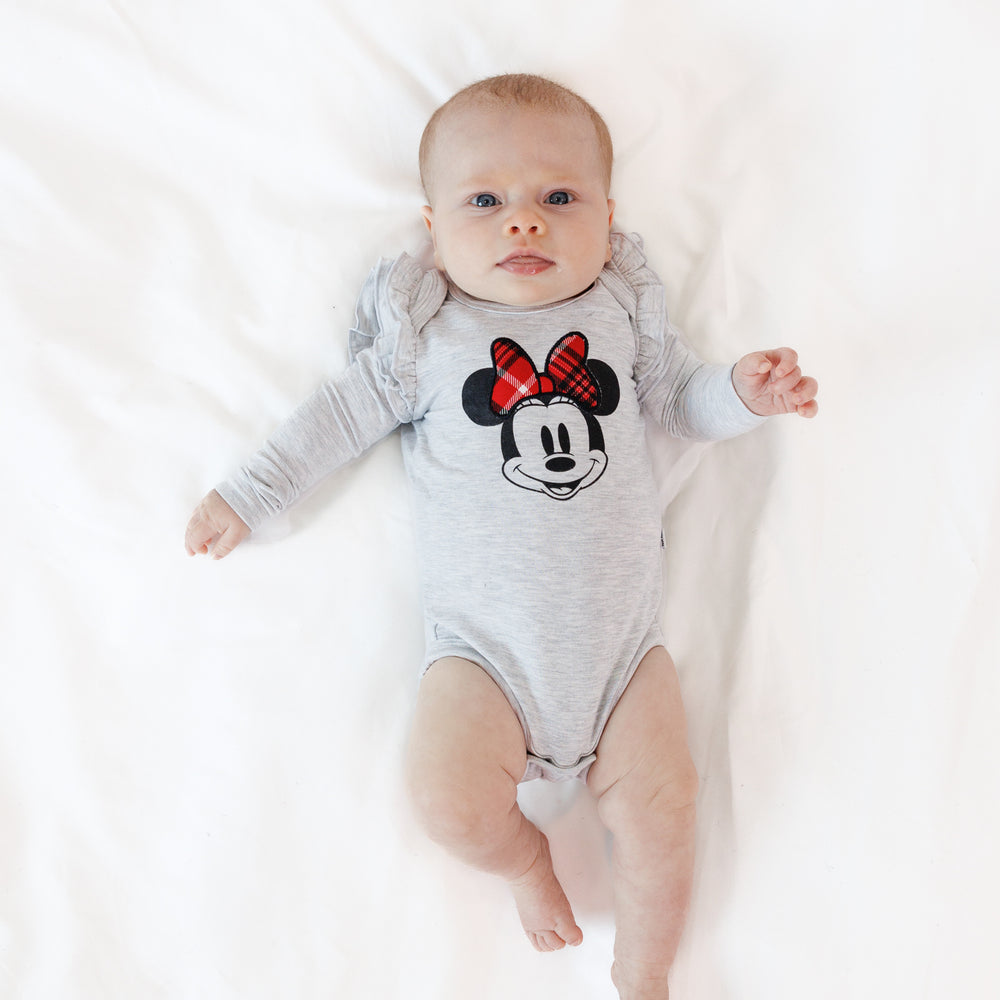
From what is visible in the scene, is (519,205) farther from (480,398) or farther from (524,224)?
(480,398)

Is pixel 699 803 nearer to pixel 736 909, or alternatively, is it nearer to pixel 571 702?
pixel 736 909

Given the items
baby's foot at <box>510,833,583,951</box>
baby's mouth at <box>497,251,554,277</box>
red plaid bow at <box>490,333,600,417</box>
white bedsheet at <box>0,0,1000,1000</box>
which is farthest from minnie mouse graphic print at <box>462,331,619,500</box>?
baby's foot at <box>510,833,583,951</box>

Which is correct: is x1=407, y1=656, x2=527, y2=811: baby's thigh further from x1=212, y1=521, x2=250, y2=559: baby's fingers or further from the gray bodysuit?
x1=212, y1=521, x2=250, y2=559: baby's fingers

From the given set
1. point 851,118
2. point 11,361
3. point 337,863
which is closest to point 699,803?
point 337,863

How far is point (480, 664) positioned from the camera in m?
1.28

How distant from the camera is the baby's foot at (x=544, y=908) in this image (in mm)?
1269

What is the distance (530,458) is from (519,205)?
37cm

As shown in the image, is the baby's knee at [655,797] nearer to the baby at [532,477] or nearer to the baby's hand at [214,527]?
the baby at [532,477]

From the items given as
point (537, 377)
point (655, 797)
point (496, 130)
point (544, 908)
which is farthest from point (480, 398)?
point (544, 908)

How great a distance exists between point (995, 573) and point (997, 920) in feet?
1.58

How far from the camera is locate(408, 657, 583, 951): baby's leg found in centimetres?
120

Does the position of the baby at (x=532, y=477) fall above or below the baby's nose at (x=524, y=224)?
below

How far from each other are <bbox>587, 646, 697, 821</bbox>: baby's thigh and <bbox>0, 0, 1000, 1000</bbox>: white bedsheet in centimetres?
11

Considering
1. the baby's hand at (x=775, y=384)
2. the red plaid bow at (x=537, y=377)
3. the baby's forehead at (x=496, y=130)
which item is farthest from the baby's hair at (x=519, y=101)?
the baby's hand at (x=775, y=384)
